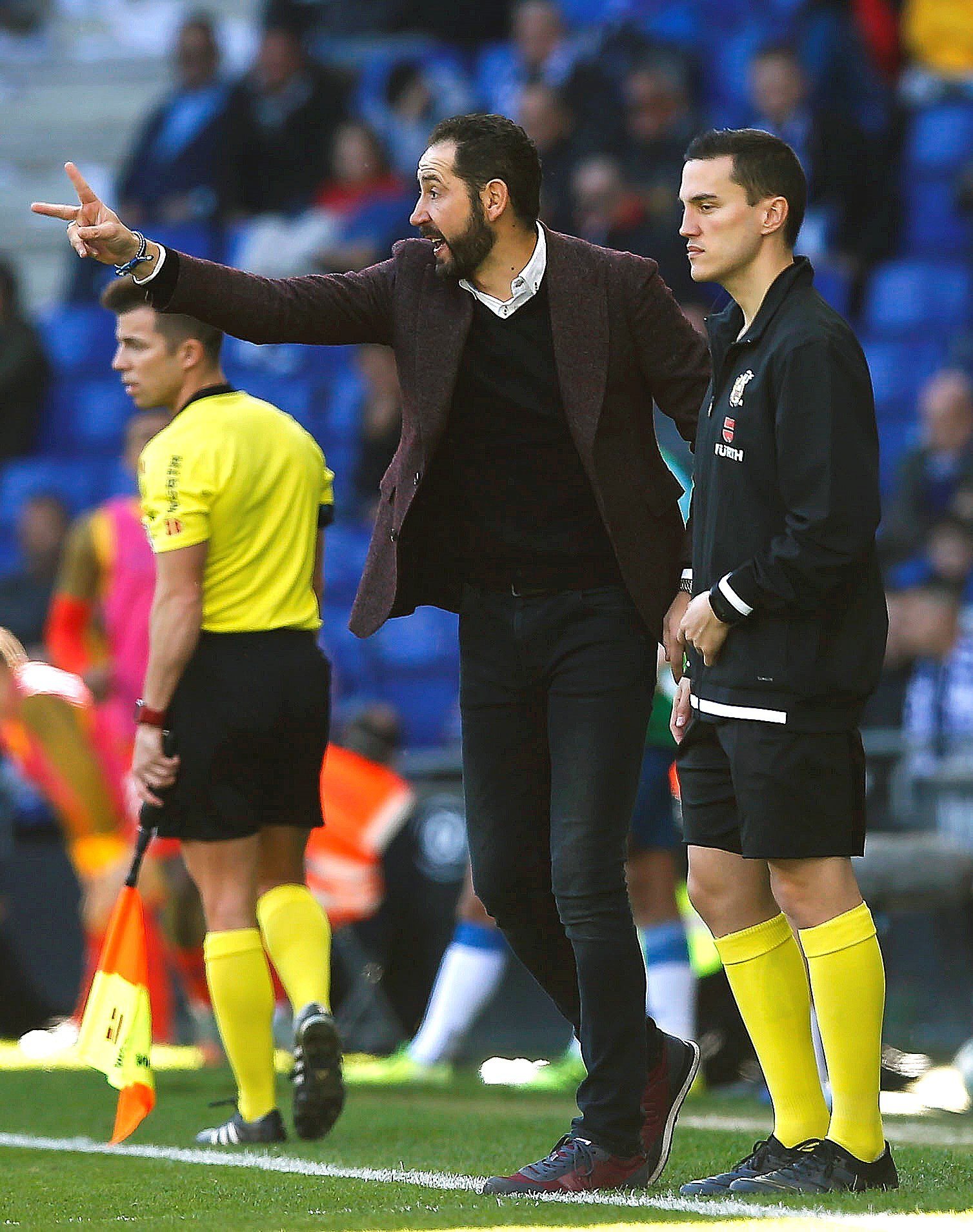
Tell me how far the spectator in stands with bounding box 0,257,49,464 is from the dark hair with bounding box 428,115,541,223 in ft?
29.0

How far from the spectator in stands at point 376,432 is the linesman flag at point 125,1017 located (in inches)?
224

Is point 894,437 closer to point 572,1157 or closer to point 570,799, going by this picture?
point 570,799

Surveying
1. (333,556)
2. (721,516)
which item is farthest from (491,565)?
(333,556)

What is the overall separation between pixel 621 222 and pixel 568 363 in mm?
6647

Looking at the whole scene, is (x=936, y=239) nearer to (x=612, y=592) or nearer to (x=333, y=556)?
(x=333, y=556)

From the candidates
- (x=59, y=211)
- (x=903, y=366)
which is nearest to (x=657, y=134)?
(x=903, y=366)

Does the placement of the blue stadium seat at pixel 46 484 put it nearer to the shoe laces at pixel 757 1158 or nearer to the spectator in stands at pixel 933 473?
the spectator in stands at pixel 933 473

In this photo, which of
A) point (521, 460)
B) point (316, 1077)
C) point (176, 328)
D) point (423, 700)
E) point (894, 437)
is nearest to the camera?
point (521, 460)

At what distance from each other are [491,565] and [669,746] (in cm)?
231

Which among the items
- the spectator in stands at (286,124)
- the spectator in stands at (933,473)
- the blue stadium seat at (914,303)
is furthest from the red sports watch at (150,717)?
the spectator in stands at (286,124)

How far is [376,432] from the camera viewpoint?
1036 centimetres

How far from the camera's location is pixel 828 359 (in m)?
3.40

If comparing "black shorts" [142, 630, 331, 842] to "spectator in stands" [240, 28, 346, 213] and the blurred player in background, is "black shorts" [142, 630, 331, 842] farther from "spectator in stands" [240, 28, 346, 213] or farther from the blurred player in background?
"spectator in stands" [240, 28, 346, 213]

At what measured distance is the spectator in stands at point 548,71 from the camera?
11016mm
